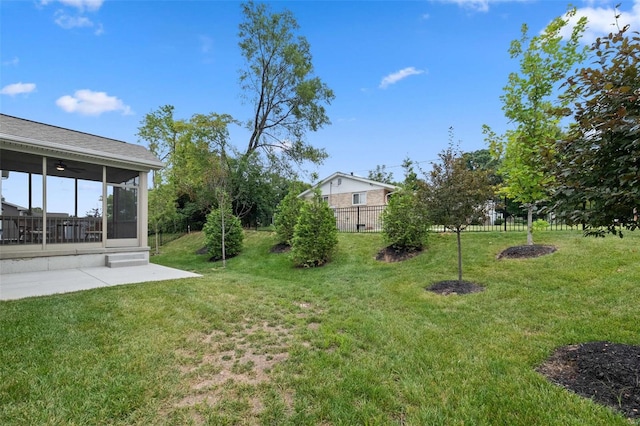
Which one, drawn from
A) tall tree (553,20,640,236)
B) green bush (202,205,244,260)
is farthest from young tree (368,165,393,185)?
tall tree (553,20,640,236)

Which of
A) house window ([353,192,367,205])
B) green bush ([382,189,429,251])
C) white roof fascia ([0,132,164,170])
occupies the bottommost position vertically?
green bush ([382,189,429,251])

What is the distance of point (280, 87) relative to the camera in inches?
832

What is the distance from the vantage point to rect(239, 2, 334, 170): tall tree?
19.8m

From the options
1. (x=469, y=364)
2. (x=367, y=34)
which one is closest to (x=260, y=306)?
(x=469, y=364)

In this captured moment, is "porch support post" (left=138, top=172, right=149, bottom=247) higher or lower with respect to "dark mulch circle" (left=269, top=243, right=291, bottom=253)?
higher

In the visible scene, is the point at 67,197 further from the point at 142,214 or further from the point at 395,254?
the point at 395,254

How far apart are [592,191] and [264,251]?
36.4 feet

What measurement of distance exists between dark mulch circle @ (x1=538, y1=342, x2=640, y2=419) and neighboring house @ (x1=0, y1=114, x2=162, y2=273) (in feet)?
33.8

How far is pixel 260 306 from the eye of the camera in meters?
5.05

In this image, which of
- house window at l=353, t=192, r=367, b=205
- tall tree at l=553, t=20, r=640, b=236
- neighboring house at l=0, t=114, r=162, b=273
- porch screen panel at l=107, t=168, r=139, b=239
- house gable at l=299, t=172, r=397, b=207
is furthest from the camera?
house window at l=353, t=192, r=367, b=205

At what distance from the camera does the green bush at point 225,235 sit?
12.4 m

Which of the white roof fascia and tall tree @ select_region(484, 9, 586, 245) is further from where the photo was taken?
the white roof fascia

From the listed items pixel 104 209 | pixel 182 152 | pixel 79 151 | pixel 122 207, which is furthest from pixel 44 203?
pixel 182 152

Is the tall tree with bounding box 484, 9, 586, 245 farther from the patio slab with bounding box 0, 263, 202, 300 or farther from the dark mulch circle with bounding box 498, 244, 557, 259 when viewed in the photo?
the patio slab with bounding box 0, 263, 202, 300
